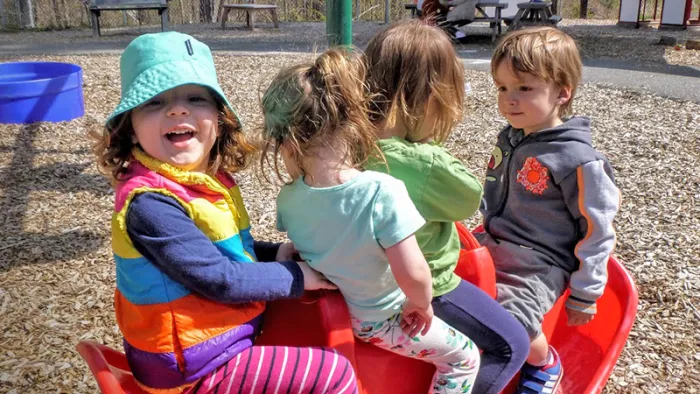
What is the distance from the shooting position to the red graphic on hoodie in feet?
6.77

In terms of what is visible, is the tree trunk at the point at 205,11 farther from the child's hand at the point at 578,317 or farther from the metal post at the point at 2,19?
the child's hand at the point at 578,317

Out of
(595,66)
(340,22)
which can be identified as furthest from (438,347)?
(595,66)

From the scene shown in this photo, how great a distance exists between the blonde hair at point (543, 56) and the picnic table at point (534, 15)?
1001 centimetres

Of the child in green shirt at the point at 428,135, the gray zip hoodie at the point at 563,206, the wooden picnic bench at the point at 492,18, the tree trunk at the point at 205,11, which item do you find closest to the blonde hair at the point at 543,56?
the gray zip hoodie at the point at 563,206

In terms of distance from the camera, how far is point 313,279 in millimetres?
1584

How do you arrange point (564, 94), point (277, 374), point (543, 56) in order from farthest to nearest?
point (564, 94) < point (543, 56) < point (277, 374)

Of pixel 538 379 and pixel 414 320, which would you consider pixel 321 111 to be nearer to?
pixel 414 320

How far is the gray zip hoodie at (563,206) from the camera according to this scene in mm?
1973

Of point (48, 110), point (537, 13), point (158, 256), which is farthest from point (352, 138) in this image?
point (537, 13)

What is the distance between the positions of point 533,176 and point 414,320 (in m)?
0.71

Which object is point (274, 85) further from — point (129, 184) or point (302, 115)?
point (129, 184)

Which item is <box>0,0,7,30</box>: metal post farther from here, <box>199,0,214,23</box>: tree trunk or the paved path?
<box>199,0,214,23</box>: tree trunk

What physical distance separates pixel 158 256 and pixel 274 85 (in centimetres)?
46

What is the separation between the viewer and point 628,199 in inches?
158
